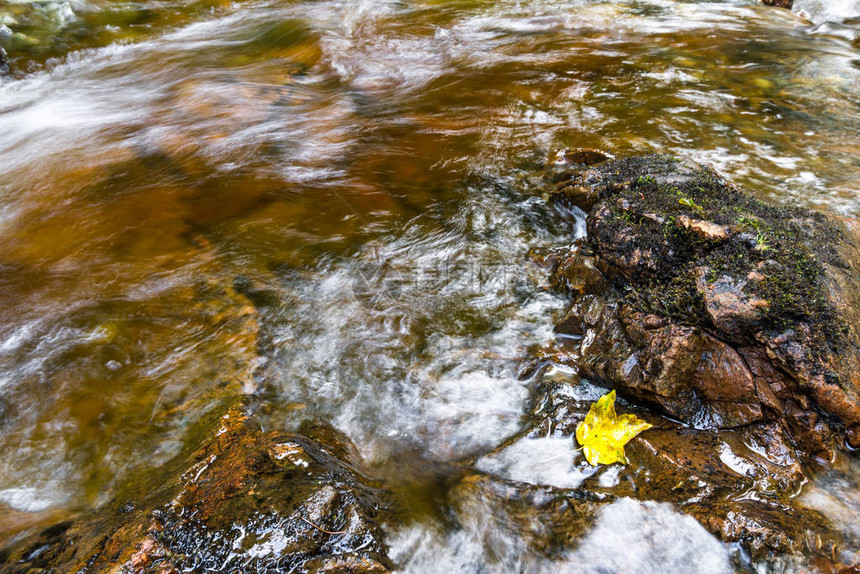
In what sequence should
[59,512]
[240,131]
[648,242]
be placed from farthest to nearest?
1. [240,131]
2. [648,242]
3. [59,512]

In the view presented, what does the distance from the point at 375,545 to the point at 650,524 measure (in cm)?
141

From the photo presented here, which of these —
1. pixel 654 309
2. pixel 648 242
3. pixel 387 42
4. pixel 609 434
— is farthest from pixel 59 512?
pixel 387 42

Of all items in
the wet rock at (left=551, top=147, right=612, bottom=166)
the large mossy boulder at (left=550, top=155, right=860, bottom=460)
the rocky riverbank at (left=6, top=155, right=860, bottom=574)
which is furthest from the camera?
the wet rock at (left=551, top=147, right=612, bottom=166)

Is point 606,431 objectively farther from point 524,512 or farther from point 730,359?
point 730,359

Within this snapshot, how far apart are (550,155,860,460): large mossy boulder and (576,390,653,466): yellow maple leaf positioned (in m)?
0.22

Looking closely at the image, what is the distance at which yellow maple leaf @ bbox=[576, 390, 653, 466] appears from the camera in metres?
2.81

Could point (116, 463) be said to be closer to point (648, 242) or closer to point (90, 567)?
point (90, 567)

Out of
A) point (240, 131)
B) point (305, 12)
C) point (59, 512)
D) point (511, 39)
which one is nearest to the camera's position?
point (59, 512)

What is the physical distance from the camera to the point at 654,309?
3.23 m

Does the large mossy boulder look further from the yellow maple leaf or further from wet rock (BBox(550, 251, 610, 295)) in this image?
the yellow maple leaf

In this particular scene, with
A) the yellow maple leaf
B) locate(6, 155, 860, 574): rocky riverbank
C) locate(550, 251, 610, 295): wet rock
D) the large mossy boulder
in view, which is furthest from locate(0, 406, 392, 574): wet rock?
locate(550, 251, 610, 295): wet rock

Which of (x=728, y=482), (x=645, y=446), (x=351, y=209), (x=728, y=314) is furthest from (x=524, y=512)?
(x=351, y=209)

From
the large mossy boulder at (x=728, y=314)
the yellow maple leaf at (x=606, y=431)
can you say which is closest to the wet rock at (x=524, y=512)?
the yellow maple leaf at (x=606, y=431)

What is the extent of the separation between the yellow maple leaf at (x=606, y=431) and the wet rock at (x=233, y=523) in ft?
4.09
